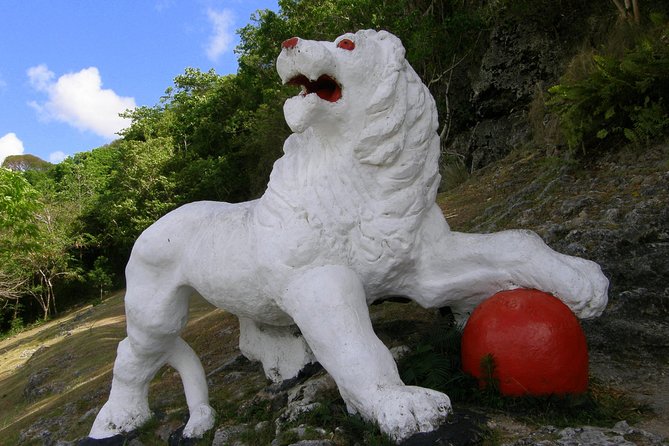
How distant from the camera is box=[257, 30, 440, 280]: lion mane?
8.43 feet

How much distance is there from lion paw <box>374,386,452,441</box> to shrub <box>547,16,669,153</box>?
449 centimetres

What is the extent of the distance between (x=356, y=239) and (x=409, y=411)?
80cm

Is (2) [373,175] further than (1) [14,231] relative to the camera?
No

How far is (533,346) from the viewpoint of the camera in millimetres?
2332

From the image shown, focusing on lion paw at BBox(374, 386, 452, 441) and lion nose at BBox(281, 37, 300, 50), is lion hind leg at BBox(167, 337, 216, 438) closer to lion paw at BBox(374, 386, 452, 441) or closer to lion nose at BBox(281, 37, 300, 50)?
lion paw at BBox(374, 386, 452, 441)

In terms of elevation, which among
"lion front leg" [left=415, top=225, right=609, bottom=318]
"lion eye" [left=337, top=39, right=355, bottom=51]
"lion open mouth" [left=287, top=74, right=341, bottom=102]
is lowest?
"lion front leg" [left=415, top=225, right=609, bottom=318]

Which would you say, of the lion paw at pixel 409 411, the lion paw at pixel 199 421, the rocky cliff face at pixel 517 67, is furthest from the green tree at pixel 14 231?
the lion paw at pixel 409 411

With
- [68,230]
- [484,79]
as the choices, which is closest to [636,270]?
[484,79]

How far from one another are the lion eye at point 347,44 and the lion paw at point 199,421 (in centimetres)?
200

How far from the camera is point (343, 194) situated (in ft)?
8.59

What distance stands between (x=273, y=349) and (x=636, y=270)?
248 centimetres

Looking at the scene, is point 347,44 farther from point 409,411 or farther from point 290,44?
point 409,411

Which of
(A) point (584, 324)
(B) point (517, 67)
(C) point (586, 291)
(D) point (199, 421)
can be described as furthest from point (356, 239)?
(B) point (517, 67)

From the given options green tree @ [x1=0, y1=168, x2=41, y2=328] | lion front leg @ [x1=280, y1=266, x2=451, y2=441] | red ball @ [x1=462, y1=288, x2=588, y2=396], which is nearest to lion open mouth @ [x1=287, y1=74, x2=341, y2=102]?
lion front leg @ [x1=280, y1=266, x2=451, y2=441]
